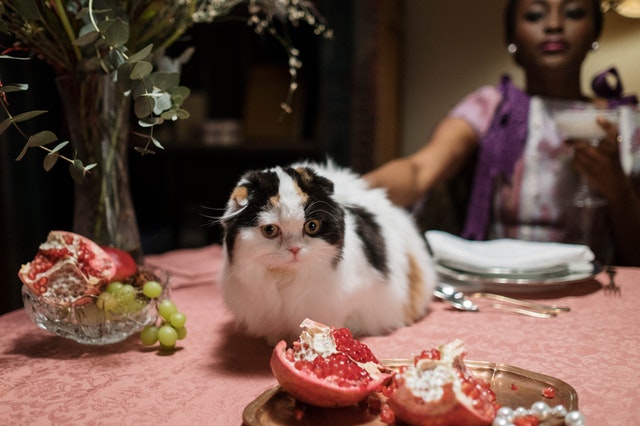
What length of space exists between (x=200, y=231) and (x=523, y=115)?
63.6 inches

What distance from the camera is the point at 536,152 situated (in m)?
1.71

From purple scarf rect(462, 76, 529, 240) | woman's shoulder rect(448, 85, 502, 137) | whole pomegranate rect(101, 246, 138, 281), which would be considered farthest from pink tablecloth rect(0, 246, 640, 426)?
woman's shoulder rect(448, 85, 502, 137)

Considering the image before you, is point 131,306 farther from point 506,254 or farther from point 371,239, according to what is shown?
point 506,254

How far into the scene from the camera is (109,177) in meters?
1.06

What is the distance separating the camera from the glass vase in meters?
1.03

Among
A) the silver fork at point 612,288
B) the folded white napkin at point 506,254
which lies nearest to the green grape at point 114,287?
the folded white napkin at point 506,254

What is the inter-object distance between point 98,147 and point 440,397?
32.0 inches

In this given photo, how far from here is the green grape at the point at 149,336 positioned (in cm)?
88

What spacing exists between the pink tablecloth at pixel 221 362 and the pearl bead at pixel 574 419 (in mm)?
80

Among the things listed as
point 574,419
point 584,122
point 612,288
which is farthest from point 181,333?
point 584,122

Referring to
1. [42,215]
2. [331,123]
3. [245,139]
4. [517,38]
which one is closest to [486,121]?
[517,38]

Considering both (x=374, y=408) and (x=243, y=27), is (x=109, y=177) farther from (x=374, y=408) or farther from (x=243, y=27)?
(x=243, y=27)

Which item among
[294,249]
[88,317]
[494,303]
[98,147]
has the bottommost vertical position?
[494,303]

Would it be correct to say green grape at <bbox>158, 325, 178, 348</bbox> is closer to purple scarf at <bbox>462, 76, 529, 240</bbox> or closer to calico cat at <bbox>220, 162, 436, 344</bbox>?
calico cat at <bbox>220, 162, 436, 344</bbox>
